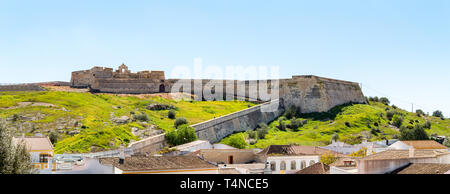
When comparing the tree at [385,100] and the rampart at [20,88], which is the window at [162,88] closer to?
the rampart at [20,88]

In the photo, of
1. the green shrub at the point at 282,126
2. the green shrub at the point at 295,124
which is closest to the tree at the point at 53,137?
the green shrub at the point at 282,126

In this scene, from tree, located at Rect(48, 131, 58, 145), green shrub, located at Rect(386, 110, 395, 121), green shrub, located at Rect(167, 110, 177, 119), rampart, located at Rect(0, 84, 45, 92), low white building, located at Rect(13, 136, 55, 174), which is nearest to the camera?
low white building, located at Rect(13, 136, 55, 174)

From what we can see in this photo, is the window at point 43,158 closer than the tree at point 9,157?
No

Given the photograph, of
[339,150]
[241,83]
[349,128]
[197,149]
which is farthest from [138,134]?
[241,83]

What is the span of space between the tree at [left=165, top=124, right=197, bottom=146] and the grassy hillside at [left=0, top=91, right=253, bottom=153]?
284 centimetres

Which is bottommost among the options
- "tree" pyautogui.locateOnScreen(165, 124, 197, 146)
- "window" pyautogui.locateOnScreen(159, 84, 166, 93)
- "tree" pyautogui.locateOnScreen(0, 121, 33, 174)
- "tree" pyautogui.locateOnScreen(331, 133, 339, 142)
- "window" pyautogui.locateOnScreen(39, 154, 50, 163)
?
"tree" pyautogui.locateOnScreen(331, 133, 339, 142)

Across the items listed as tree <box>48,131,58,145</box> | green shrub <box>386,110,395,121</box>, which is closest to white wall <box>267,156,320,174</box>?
tree <box>48,131,58,145</box>

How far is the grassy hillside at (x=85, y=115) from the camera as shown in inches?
1352

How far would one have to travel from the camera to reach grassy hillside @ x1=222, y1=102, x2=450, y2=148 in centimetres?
4650

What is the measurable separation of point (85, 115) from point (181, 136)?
10015 millimetres

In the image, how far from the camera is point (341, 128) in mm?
51938

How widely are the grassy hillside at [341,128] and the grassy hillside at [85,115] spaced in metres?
7.41

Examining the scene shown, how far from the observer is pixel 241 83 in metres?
70.6

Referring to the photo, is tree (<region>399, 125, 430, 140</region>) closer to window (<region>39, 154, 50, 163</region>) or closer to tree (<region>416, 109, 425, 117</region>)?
tree (<region>416, 109, 425, 117</region>)
